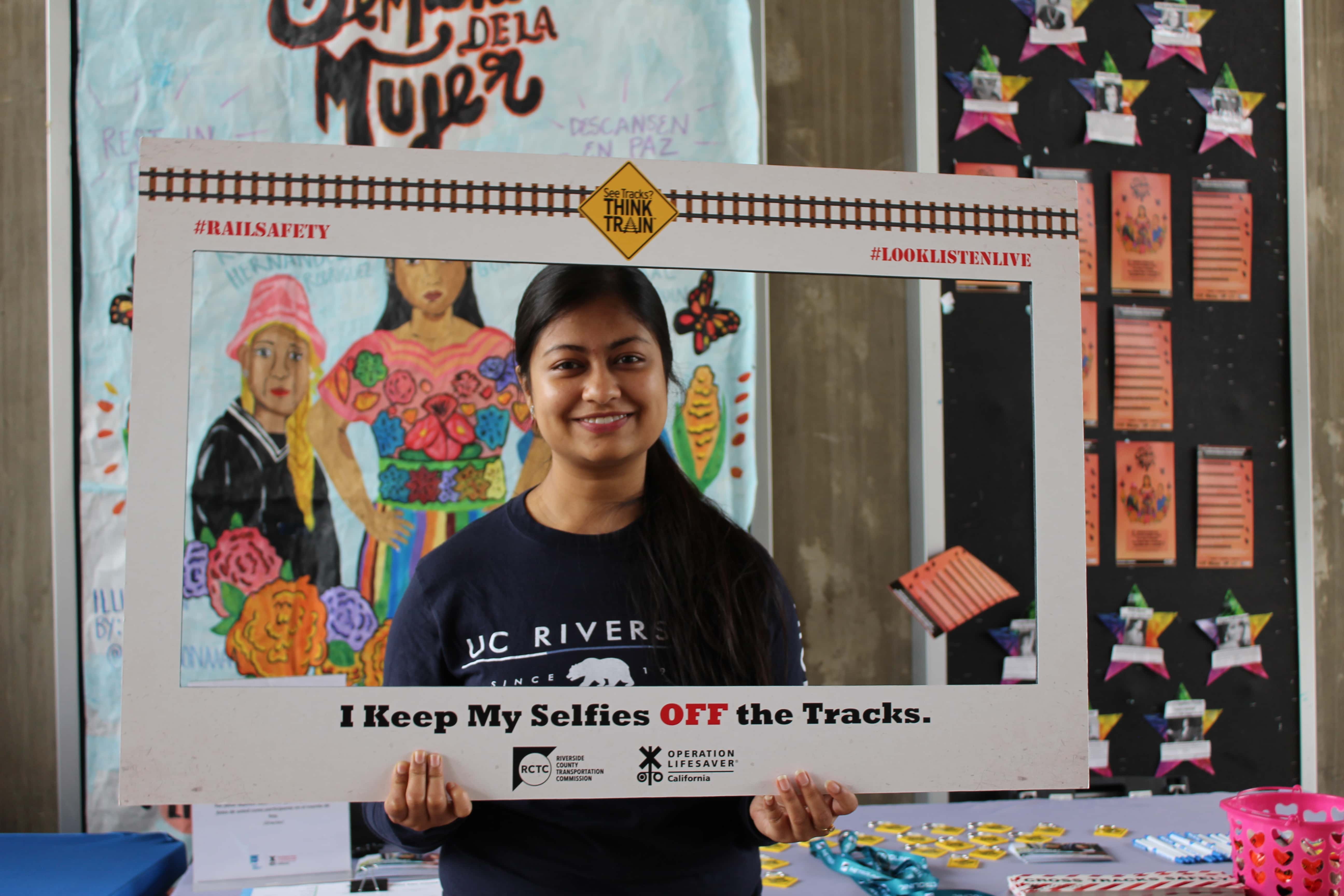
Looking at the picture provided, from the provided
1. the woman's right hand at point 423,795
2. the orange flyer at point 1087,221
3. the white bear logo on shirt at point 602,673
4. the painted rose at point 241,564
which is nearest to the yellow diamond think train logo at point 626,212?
the white bear logo on shirt at point 602,673

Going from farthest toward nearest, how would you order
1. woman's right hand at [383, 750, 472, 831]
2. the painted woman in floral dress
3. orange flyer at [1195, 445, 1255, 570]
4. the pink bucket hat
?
orange flyer at [1195, 445, 1255, 570] < the painted woman in floral dress < the pink bucket hat < woman's right hand at [383, 750, 472, 831]

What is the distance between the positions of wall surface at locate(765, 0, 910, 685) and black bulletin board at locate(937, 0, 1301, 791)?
0.10 metres

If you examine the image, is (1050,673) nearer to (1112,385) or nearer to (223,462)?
(223,462)

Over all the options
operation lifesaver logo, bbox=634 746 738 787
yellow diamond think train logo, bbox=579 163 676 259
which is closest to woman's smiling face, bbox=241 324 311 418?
yellow diamond think train logo, bbox=579 163 676 259

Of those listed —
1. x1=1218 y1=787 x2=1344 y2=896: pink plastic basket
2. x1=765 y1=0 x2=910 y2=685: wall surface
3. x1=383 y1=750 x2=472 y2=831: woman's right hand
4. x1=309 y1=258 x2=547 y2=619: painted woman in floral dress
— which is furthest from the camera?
x1=765 y1=0 x2=910 y2=685: wall surface

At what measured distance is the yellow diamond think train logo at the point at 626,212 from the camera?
747 millimetres

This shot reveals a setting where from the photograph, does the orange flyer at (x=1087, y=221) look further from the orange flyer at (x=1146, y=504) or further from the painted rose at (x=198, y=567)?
the painted rose at (x=198, y=567)

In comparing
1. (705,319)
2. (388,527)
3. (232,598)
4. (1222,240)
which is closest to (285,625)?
(232,598)

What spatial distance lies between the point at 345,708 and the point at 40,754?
3.47 ft

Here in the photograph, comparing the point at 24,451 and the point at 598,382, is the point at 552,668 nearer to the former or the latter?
the point at 598,382

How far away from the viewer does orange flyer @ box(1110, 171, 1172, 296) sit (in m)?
1.60

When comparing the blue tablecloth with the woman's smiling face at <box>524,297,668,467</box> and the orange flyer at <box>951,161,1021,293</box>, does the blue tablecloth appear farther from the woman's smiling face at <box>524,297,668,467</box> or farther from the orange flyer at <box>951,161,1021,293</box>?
the orange flyer at <box>951,161,1021,293</box>

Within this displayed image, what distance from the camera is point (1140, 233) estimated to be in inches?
63.3

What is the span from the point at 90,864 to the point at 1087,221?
6.14 ft
